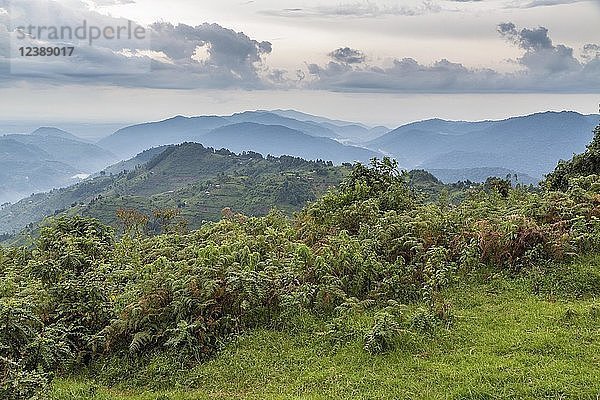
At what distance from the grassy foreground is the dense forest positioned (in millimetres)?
89

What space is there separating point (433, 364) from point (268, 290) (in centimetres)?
363

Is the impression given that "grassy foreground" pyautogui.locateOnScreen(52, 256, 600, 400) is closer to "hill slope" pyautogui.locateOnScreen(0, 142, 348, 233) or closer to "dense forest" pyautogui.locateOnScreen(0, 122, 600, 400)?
"dense forest" pyautogui.locateOnScreen(0, 122, 600, 400)

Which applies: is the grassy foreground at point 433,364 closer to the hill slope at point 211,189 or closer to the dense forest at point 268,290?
the dense forest at point 268,290

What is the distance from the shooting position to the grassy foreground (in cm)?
685

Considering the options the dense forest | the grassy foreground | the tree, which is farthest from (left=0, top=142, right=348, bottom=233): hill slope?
the grassy foreground

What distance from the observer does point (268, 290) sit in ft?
32.2

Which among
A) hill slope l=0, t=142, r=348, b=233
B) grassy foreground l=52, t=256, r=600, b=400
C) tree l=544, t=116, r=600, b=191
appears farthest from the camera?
hill slope l=0, t=142, r=348, b=233

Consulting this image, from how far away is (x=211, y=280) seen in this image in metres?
9.40

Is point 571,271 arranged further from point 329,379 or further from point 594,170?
point 594,170

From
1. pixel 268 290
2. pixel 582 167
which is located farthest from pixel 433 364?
pixel 582 167

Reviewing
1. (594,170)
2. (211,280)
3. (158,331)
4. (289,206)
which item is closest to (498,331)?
(211,280)

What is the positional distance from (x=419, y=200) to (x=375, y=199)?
2040 mm

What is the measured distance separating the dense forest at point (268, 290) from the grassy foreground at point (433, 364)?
89mm

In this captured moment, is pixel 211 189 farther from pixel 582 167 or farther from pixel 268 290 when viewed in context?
pixel 268 290
